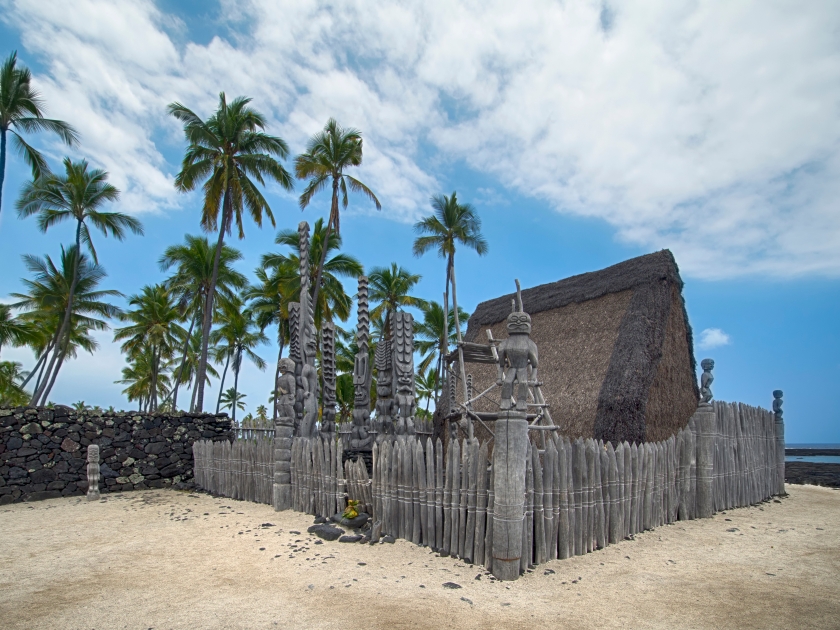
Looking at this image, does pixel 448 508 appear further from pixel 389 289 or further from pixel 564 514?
pixel 389 289

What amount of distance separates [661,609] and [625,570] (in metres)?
1.14

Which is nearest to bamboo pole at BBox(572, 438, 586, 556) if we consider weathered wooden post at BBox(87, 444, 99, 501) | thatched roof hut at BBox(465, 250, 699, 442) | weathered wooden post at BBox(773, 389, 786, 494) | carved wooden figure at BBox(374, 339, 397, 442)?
thatched roof hut at BBox(465, 250, 699, 442)

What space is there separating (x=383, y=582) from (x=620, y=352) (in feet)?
29.2

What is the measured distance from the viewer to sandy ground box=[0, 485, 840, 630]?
4586 mm

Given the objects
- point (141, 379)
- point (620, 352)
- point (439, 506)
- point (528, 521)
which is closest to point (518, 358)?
point (528, 521)

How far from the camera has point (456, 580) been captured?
5508 mm

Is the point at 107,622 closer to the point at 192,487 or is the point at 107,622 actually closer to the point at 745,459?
the point at 192,487

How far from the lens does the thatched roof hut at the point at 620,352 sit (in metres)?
11.4

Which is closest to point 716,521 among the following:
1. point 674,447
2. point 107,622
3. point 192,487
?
point 674,447

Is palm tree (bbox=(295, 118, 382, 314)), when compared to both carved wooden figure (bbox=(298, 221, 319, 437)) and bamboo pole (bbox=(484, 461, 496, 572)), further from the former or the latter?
bamboo pole (bbox=(484, 461, 496, 572))

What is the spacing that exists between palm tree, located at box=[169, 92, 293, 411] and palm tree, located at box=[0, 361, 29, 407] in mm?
13361

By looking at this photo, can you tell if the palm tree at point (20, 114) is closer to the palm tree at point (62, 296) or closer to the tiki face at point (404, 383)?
the palm tree at point (62, 296)

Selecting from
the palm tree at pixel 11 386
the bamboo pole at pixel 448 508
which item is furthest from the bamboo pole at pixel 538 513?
the palm tree at pixel 11 386

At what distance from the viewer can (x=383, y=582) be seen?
544cm
